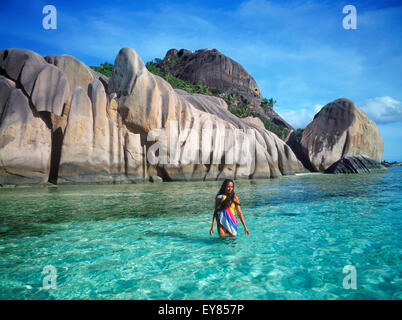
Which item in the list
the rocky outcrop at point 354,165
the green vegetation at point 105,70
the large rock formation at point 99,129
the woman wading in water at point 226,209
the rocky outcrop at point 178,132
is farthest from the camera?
the green vegetation at point 105,70

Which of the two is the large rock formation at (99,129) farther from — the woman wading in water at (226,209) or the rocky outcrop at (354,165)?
the woman wading in water at (226,209)

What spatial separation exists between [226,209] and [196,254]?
3.48 feet

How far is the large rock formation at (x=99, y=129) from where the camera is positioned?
1566cm

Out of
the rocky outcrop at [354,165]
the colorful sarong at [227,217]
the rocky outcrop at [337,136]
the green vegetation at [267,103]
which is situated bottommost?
the colorful sarong at [227,217]

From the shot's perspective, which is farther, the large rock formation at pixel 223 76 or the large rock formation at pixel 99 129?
the large rock formation at pixel 223 76

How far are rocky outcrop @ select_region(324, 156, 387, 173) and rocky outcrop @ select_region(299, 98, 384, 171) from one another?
2.16 metres

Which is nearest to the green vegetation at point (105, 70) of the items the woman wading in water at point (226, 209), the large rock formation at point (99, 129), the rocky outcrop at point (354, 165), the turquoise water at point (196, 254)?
the large rock formation at point (99, 129)

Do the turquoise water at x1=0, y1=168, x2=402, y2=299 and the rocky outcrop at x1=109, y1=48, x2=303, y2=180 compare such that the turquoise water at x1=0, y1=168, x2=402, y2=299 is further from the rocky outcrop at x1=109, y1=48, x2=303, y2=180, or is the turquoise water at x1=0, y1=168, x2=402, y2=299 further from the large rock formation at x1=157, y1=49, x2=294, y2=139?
the large rock formation at x1=157, y1=49, x2=294, y2=139

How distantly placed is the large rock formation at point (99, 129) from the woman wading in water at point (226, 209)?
42.5 ft

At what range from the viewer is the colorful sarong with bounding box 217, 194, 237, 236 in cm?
516

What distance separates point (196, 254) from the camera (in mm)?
4461

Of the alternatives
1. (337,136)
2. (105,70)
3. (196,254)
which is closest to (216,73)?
(105,70)

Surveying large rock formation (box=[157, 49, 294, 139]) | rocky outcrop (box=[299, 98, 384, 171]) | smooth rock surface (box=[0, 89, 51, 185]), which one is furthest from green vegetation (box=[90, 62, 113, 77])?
rocky outcrop (box=[299, 98, 384, 171])
